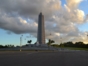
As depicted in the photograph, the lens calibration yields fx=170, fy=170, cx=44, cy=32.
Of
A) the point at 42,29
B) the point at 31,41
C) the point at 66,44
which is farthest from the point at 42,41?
the point at 66,44

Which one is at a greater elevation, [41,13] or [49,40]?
[41,13]

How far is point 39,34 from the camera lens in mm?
106750

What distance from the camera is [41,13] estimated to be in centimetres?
10800

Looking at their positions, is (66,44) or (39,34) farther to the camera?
(66,44)

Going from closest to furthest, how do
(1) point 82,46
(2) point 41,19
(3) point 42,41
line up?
(2) point 41,19 → (3) point 42,41 → (1) point 82,46

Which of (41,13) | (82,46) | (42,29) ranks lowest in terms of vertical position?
(82,46)

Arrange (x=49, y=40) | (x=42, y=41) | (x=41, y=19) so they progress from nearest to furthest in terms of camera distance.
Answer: (x=41, y=19) < (x=42, y=41) < (x=49, y=40)

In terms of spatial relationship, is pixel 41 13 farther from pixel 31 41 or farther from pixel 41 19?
pixel 31 41

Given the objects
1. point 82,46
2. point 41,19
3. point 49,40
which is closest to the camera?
point 41,19

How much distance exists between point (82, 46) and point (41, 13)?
211 ft

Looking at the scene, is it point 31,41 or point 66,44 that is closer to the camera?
point 31,41

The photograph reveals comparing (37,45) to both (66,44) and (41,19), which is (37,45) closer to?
(41,19)

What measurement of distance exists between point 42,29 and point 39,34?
4582 mm

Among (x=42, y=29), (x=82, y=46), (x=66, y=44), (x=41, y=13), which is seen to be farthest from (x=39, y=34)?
(x=66, y=44)
